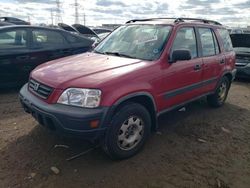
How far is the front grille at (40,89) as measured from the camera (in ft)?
11.1

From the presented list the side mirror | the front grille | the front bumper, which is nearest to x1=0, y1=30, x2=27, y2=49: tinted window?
the front grille

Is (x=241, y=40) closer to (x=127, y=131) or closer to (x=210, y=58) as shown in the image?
(x=210, y=58)

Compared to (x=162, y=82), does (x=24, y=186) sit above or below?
below

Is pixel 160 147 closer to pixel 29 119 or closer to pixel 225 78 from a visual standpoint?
pixel 29 119

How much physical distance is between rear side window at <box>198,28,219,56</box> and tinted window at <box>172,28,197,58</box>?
10.9 inches

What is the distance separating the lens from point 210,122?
5133 mm

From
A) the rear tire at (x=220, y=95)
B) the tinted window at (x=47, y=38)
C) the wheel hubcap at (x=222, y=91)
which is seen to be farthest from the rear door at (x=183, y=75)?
the tinted window at (x=47, y=38)

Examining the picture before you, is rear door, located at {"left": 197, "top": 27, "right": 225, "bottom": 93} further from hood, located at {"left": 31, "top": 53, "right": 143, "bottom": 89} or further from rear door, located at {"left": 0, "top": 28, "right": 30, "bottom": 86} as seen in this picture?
rear door, located at {"left": 0, "top": 28, "right": 30, "bottom": 86}

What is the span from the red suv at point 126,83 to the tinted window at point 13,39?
7.79 feet

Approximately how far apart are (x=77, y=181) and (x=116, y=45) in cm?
231

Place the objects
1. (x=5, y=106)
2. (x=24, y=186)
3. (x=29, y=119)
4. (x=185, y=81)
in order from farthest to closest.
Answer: (x=5, y=106), (x=29, y=119), (x=185, y=81), (x=24, y=186)

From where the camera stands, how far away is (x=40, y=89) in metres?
3.56

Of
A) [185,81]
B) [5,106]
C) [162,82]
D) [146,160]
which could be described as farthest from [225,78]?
[5,106]

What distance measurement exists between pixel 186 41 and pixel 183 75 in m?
0.63
